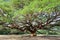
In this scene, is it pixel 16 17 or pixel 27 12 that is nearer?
pixel 27 12

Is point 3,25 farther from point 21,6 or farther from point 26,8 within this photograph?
point 26,8

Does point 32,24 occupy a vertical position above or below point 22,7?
below

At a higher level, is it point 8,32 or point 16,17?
point 16,17

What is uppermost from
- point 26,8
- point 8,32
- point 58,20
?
point 26,8

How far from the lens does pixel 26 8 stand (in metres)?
4.86

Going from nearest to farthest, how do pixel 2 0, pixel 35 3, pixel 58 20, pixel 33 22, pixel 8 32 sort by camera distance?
pixel 35 3 → pixel 2 0 → pixel 33 22 → pixel 58 20 → pixel 8 32

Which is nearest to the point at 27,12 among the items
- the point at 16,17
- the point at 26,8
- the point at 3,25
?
the point at 26,8

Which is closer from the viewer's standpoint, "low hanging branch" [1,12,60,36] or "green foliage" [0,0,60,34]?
"green foliage" [0,0,60,34]

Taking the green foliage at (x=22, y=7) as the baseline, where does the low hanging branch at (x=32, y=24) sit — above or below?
below

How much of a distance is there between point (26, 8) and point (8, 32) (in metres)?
2.30

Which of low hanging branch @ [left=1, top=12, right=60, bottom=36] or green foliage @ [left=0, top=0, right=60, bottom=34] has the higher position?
green foliage @ [left=0, top=0, right=60, bottom=34]

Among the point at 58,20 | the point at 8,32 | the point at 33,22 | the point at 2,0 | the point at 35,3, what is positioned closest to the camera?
the point at 35,3

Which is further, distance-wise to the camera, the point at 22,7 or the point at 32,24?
the point at 32,24

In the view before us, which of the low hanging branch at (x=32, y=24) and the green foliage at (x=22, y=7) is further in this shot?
the low hanging branch at (x=32, y=24)
